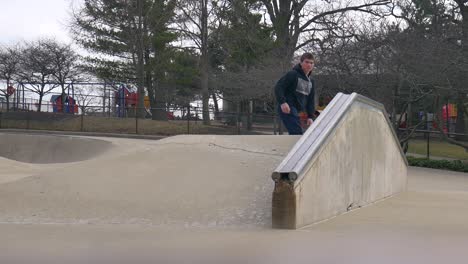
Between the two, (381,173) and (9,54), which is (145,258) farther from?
(9,54)

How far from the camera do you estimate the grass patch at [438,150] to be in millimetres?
22648

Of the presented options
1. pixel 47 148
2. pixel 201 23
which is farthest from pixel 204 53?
pixel 47 148

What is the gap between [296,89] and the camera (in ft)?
27.3

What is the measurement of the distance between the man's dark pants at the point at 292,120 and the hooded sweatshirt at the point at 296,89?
109 millimetres

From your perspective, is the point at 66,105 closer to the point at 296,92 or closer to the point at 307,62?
the point at 296,92

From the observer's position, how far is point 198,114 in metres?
29.1

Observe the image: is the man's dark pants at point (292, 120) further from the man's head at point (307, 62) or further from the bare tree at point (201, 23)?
the bare tree at point (201, 23)

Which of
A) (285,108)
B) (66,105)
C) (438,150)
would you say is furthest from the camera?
(66,105)

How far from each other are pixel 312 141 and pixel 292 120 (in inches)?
94.4

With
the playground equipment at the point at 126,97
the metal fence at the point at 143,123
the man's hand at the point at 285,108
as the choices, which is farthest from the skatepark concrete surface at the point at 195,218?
the playground equipment at the point at 126,97

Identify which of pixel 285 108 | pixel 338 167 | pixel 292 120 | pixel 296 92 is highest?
pixel 296 92

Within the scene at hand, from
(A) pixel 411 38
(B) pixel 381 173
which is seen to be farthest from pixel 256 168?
(A) pixel 411 38

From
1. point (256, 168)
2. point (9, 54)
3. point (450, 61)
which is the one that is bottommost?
point (256, 168)

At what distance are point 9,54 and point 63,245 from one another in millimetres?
38829
